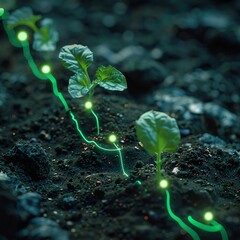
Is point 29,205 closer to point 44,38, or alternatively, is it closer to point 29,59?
point 29,59

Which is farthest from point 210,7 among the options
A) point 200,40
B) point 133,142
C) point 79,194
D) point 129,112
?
point 79,194

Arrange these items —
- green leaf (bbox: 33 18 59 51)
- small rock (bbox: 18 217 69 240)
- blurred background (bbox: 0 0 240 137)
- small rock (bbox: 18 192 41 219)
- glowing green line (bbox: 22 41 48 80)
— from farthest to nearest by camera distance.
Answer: blurred background (bbox: 0 0 240 137) → green leaf (bbox: 33 18 59 51) → glowing green line (bbox: 22 41 48 80) → small rock (bbox: 18 192 41 219) → small rock (bbox: 18 217 69 240)

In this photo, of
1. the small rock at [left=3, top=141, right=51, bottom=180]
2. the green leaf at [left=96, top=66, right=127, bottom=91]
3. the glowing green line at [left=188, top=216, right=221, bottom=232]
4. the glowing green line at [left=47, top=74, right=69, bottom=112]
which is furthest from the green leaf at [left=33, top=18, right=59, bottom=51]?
the glowing green line at [left=188, top=216, right=221, bottom=232]

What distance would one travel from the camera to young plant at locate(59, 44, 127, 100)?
2.56 metres

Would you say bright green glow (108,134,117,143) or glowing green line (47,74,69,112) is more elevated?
glowing green line (47,74,69,112)

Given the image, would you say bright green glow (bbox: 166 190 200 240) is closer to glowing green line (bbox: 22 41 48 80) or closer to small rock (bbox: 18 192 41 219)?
small rock (bbox: 18 192 41 219)

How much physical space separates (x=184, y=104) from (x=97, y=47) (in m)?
1.46

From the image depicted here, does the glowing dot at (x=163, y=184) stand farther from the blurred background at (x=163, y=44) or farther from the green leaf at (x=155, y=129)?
the blurred background at (x=163, y=44)

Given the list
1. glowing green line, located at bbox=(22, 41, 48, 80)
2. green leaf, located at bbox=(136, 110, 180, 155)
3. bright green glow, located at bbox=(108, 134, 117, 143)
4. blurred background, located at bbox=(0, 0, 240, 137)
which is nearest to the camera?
green leaf, located at bbox=(136, 110, 180, 155)

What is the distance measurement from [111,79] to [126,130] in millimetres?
486

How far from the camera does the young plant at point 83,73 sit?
2.56m

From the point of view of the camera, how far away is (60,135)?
299 cm

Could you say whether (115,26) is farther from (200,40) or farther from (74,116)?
(74,116)

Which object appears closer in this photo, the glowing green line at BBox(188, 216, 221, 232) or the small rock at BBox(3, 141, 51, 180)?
the glowing green line at BBox(188, 216, 221, 232)
